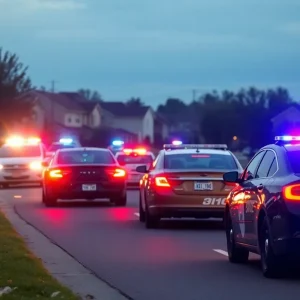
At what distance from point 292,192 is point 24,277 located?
3067mm

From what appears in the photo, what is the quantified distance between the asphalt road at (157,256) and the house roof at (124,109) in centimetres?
9655

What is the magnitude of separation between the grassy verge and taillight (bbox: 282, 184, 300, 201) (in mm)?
2627

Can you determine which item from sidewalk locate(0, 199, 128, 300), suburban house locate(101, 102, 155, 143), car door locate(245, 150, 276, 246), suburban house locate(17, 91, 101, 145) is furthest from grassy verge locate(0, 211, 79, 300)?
suburban house locate(101, 102, 155, 143)

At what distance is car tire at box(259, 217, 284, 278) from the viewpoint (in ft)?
38.5

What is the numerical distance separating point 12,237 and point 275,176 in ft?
18.1

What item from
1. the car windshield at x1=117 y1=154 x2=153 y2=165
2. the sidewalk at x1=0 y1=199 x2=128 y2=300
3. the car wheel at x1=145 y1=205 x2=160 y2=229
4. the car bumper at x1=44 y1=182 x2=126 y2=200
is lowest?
the sidewalk at x1=0 y1=199 x2=128 y2=300

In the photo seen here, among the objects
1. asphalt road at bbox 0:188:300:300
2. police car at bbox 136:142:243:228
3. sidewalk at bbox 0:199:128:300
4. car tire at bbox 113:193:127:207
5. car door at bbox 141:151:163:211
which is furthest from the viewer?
car tire at bbox 113:193:127:207

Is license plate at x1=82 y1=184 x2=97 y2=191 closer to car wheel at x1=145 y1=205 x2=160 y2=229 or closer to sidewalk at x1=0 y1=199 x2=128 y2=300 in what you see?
car wheel at x1=145 y1=205 x2=160 y2=229

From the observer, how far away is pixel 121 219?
2200 cm

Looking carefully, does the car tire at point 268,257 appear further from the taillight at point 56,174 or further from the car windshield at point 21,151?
the car windshield at point 21,151

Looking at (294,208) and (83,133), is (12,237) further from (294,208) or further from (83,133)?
(83,133)

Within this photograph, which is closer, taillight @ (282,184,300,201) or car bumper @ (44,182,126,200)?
taillight @ (282,184,300,201)

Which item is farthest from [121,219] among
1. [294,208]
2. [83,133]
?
[83,133]

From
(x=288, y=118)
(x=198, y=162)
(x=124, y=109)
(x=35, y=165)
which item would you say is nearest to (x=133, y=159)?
(x=35, y=165)
